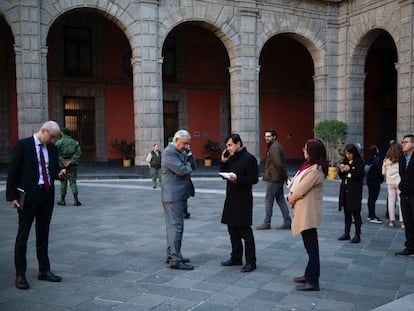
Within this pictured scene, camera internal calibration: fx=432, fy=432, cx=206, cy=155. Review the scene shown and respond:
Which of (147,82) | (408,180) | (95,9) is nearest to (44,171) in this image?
(408,180)

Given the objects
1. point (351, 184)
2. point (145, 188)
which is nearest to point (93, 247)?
point (351, 184)

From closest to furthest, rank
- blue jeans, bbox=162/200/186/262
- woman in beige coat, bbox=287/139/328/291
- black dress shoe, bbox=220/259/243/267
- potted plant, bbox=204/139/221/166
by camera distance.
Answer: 1. woman in beige coat, bbox=287/139/328/291
2. blue jeans, bbox=162/200/186/262
3. black dress shoe, bbox=220/259/243/267
4. potted plant, bbox=204/139/221/166

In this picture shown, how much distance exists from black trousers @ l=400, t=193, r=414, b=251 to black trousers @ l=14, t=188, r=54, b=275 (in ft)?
14.9

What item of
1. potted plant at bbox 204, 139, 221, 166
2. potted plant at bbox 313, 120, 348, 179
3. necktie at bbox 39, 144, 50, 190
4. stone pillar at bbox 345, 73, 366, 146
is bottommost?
potted plant at bbox 204, 139, 221, 166

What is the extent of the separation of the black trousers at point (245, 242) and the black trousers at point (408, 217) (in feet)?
7.43

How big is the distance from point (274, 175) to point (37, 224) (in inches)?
160

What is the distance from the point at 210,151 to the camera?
2181cm

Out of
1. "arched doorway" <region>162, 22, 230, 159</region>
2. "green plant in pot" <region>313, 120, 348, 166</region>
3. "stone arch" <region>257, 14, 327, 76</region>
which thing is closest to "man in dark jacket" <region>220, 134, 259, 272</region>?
"green plant in pot" <region>313, 120, 348, 166</region>

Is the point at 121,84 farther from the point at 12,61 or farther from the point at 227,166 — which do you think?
the point at 227,166

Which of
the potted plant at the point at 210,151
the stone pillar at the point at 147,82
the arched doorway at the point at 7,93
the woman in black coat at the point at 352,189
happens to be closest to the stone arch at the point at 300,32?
the stone pillar at the point at 147,82

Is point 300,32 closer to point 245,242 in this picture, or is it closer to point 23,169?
point 245,242

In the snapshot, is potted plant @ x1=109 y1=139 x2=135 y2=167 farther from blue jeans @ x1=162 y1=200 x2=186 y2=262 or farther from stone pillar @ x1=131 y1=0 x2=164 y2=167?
blue jeans @ x1=162 y1=200 x2=186 y2=262

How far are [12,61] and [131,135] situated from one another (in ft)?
20.2

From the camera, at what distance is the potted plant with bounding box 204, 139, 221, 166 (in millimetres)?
21562
